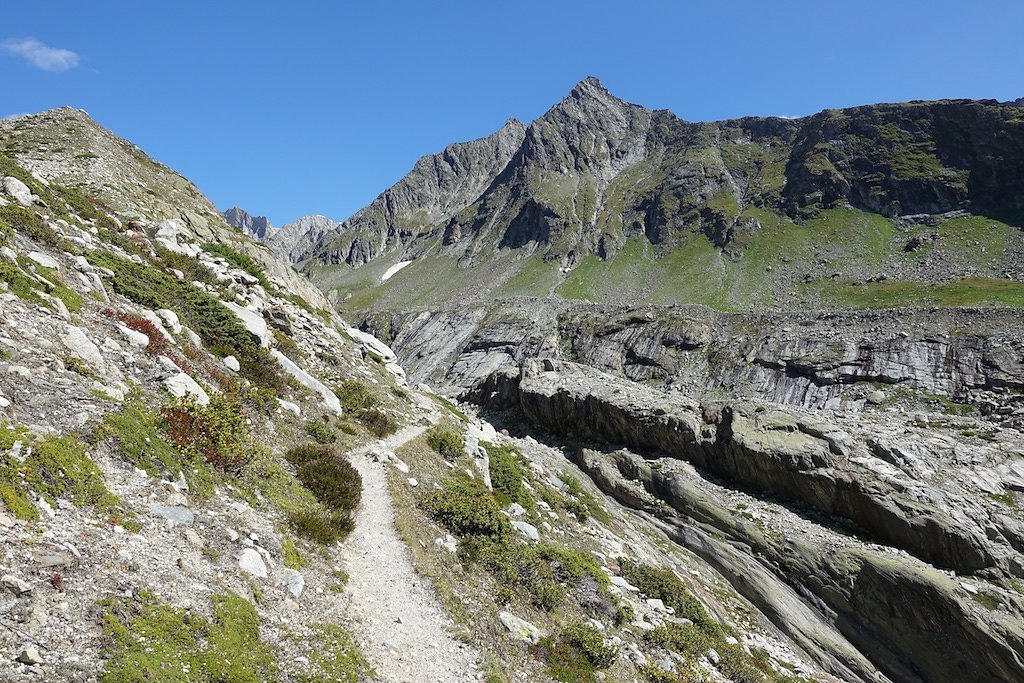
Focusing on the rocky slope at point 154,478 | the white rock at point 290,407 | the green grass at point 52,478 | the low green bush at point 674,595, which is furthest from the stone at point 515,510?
the green grass at point 52,478

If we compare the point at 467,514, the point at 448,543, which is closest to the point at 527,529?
the point at 467,514

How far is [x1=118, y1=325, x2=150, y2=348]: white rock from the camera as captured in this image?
1440cm

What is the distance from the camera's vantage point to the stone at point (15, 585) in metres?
6.24

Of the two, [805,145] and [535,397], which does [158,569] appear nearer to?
[535,397]

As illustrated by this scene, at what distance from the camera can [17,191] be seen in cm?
1914

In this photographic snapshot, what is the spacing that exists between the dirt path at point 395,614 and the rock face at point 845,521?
17.9 metres

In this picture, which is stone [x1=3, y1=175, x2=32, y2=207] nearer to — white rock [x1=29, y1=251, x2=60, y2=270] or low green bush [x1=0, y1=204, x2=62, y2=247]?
low green bush [x1=0, y1=204, x2=62, y2=247]

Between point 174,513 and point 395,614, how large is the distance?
4840mm

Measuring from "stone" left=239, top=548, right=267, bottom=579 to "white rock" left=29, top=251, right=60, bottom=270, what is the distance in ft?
40.8

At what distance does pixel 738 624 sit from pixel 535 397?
29065mm

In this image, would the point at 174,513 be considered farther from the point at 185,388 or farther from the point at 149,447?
the point at 185,388

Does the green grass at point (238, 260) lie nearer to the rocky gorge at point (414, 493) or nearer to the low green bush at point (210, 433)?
the rocky gorge at point (414, 493)

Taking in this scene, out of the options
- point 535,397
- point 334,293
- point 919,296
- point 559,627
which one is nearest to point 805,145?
point 919,296

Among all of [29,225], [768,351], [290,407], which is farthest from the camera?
[768,351]
